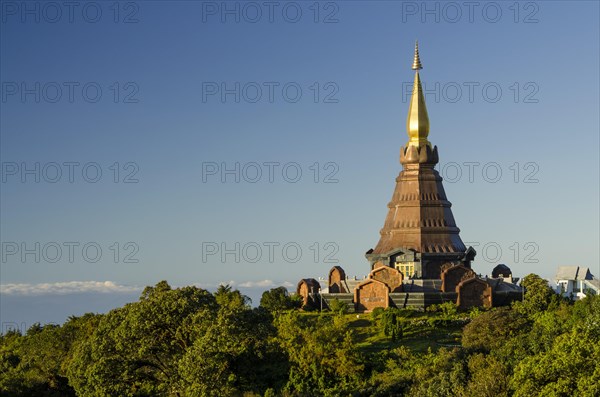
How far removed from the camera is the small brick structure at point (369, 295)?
71450 millimetres

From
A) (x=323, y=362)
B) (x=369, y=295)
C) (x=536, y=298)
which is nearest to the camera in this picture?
(x=323, y=362)

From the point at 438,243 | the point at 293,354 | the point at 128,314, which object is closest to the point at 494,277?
the point at 438,243

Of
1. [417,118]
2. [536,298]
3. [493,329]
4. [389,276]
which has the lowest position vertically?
[493,329]

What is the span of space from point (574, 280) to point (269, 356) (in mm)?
33503

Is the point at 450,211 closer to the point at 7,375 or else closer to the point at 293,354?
the point at 293,354

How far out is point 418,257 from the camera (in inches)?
3034

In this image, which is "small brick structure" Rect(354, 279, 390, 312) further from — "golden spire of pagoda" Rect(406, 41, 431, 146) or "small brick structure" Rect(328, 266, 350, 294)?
"golden spire of pagoda" Rect(406, 41, 431, 146)

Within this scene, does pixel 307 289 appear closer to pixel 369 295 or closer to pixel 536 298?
pixel 369 295

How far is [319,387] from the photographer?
52875mm

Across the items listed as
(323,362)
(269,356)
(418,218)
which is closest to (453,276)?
(418,218)

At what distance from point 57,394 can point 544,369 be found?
29.0 meters

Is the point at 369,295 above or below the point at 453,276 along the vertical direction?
below

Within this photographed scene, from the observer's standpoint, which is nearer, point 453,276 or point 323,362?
point 323,362

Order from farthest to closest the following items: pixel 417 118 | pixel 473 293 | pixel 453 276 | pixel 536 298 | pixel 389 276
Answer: pixel 417 118, pixel 389 276, pixel 453 276, pixel 473 293, pixel 536 298
